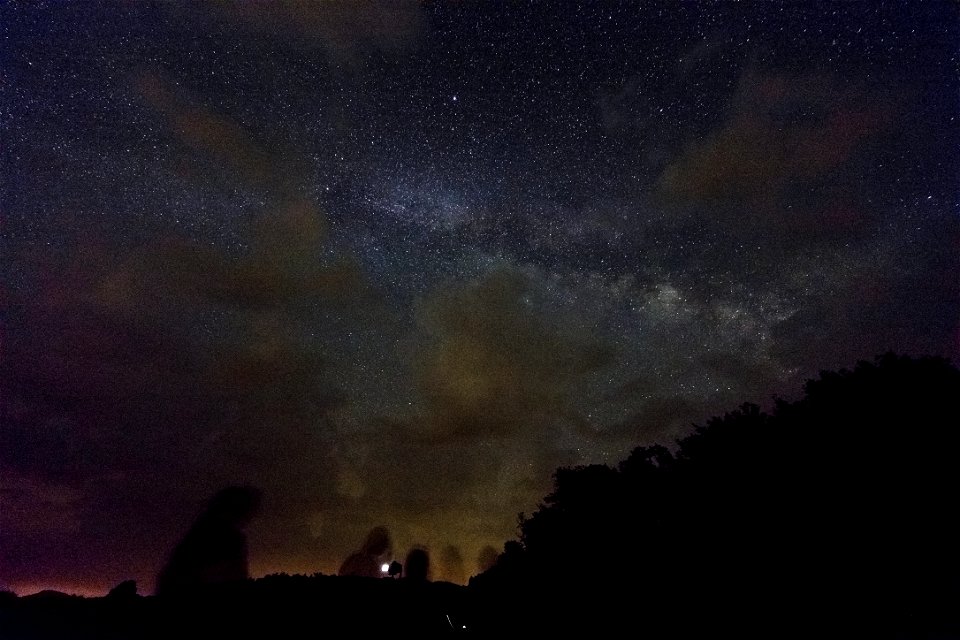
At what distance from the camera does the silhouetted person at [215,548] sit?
14.2m

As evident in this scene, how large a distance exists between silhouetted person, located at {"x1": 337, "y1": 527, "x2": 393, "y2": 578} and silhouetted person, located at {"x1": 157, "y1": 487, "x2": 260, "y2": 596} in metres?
6.83

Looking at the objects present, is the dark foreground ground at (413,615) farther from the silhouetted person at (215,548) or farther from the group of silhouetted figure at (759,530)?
the silhouetted person at (215,548)

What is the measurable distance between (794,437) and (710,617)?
5103 millimetres

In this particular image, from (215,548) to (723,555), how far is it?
11.9 metres

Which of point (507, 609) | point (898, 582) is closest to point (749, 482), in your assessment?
point (898, 582)

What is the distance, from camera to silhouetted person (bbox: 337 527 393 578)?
849 inches

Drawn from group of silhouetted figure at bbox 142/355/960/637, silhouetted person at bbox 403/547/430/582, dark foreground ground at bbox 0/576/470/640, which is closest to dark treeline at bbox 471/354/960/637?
group of silhouetted figure at bbox 142/355/960/637

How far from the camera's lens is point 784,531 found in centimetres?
1107

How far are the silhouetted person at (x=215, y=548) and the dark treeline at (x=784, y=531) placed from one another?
6507mm

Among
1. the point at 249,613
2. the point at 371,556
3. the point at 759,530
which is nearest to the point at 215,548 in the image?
the point at 249,613

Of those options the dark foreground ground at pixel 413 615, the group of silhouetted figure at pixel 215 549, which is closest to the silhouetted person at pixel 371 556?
the dark foreground ground at pixel 413 615

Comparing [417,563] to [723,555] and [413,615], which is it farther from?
[723,555]

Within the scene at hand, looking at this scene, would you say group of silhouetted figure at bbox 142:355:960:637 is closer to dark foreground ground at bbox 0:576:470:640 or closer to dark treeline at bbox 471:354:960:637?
dark treeline at bbox 471:354:960:637

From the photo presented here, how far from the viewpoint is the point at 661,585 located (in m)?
11.5
